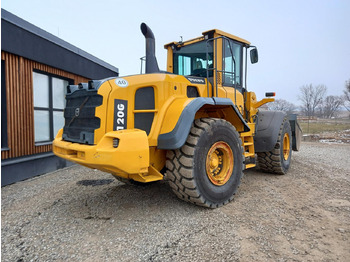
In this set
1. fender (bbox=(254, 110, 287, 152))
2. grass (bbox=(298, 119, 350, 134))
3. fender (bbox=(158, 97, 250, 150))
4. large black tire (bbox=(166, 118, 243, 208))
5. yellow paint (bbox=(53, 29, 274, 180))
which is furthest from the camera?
grass (bbox=(298, 119, 350, 134))

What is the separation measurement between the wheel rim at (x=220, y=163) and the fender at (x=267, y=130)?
1702mm

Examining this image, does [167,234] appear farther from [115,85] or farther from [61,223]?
[115,85]

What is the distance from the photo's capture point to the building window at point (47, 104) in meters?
6.69

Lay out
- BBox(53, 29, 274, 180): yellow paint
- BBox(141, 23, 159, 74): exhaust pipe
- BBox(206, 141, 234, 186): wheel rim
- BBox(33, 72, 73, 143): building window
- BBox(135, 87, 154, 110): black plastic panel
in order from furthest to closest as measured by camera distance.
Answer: BBox(33, 72, 73, 143): building window, BBox(141, 23, 159, 74): exhaust pipe, BBox(206, 141, 234, 186): wheel rim, BBox(135, 87, 154, 110): black plastic panel, BBox(53, 29, 274, 180): yellow paint

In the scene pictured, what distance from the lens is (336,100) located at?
64.4 m

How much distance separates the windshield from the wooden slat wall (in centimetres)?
352

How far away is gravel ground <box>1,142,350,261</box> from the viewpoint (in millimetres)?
2721

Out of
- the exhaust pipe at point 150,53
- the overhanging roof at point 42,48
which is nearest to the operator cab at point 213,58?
the exhaust pipe at point 150,53

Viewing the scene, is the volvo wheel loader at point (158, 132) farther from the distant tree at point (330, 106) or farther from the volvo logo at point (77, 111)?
the distant tree at point (330, 106)

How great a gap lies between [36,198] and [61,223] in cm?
139

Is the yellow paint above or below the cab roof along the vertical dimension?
below

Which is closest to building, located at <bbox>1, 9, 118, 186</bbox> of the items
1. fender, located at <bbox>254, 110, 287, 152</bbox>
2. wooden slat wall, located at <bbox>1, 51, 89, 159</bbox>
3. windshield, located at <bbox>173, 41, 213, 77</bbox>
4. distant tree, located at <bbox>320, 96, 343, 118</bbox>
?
wooden slat wall, located at <bbox>1, 51, 89, 159</bbox>

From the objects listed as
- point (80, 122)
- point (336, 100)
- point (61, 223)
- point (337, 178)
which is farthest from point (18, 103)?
point (336, 100)

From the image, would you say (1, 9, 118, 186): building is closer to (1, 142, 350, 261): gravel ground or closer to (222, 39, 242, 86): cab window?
(1, 142, 350, 261): gravel ground
